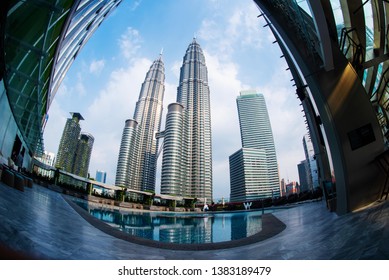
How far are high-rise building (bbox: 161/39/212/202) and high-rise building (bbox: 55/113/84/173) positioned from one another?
161ft

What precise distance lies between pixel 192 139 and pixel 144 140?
117ft

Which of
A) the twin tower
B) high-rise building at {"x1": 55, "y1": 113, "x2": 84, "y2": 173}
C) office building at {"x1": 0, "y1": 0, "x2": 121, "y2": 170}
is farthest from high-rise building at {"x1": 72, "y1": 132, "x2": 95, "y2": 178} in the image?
office building at {"x1": 0, "y1": 0, "x2": 121, "y2": 170}

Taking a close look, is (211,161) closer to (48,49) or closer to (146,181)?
(146,181)

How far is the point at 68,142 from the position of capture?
97.5 m

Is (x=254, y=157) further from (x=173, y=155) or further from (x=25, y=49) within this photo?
(x=25, y=49)

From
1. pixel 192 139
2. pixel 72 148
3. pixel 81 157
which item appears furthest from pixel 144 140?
pixel 72 148

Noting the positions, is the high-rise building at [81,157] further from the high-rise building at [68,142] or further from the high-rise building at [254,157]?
the high-rise building at [254,157]

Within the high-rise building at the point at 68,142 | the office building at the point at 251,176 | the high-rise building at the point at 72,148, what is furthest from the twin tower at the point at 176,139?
the high-rise building at the point at 68,142

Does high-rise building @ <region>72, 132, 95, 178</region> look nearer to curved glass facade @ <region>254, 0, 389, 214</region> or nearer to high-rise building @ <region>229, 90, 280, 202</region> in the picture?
high-rise building @ <region>229, 90, 280, 202</region>

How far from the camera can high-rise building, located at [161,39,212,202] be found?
102875 mm

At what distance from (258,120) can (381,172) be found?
514 feet
